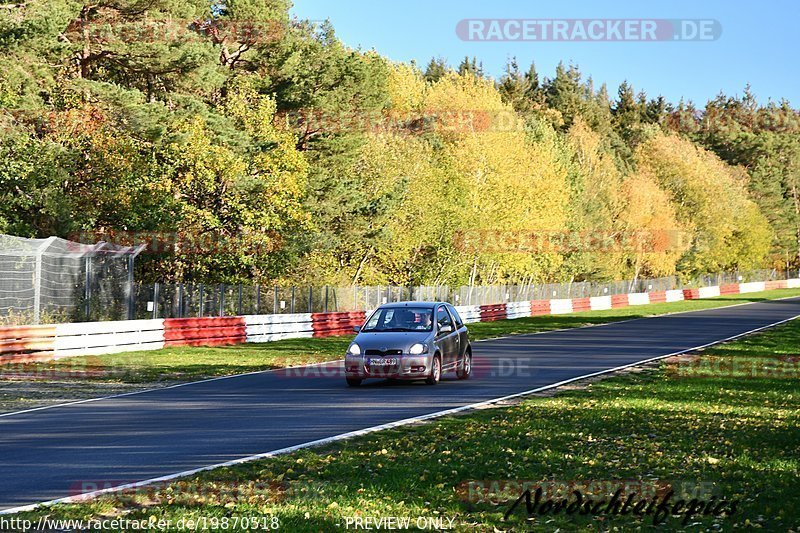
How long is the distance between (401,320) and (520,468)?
38.1 feet

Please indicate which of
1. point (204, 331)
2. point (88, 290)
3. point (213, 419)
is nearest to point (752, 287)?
point (204, 331)

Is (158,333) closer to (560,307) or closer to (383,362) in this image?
(383,362)

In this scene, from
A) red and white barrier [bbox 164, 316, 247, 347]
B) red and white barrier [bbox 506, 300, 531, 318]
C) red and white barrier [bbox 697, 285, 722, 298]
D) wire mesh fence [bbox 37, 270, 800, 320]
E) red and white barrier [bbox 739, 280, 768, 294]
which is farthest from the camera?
red and white barrier [bbox 739, 280, 768, 294]

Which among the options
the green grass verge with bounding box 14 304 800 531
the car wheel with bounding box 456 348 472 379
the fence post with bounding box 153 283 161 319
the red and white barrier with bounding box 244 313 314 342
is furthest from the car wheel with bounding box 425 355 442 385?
the fence post with bounding box 153 283 161 319

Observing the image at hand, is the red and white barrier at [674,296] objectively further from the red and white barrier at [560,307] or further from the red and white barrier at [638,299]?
the red and white barrier at [560,307]

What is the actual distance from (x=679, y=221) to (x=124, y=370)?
290 feet

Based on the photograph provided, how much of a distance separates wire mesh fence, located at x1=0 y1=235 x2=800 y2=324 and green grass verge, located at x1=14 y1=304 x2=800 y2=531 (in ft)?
52.4

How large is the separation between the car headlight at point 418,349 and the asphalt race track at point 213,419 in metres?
0.68

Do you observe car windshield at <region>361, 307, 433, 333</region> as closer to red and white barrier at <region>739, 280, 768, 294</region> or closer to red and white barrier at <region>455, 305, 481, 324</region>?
red and white barrier at <region>455, 305, 481, 324</region>

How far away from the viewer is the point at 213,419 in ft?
51.1

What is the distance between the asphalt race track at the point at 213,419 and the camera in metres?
11.0

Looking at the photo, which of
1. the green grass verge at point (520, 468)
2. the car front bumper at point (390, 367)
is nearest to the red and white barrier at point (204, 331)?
the car front bumper at point (390, 367)

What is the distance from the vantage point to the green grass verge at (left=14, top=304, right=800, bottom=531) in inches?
337

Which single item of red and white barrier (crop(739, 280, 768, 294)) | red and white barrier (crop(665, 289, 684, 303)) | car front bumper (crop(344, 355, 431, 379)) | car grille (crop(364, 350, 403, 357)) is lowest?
car front bumper (crop(344, 355, 431, 379))
